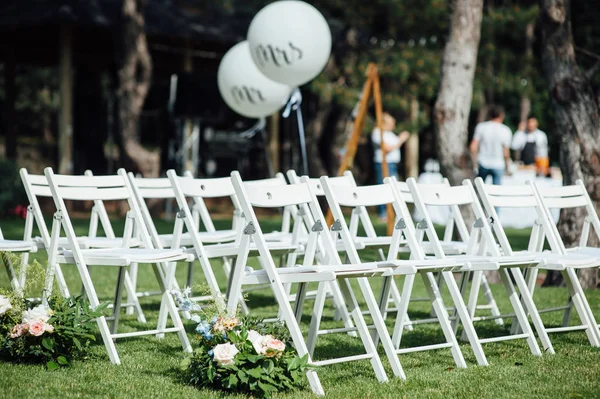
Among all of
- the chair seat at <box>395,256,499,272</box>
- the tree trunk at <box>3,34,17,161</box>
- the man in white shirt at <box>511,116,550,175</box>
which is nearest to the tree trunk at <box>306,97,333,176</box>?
the man in white shirt at <box>511,116,550,175</box>

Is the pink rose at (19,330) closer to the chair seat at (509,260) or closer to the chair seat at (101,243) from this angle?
the chair seat at (101,243)

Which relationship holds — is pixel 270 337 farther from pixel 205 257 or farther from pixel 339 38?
pixel 339 38

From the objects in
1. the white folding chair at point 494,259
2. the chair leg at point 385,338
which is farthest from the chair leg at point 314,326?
the white folding chair at point 494,259

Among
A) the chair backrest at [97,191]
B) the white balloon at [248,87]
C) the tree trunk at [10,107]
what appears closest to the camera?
the chair backrest at [97,191]

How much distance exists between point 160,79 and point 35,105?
10806mm

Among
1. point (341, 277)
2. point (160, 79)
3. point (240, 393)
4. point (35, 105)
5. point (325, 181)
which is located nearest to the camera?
point (240, 393)

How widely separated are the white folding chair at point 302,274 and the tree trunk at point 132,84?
10.5m

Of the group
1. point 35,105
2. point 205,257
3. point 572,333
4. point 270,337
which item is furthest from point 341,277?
point 35,105

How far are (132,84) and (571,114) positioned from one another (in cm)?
843

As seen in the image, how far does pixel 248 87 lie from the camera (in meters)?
9.91

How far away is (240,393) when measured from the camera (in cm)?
435

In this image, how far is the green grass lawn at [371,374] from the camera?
4.43 meters

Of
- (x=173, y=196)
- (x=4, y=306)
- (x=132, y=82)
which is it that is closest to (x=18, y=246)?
(x=4, y=306)

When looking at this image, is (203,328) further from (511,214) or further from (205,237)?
(511,214)
